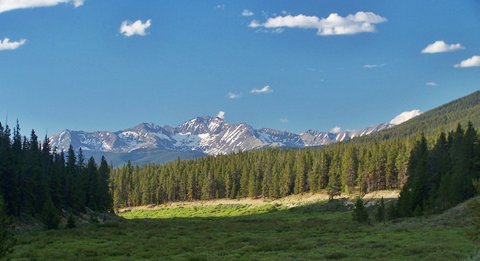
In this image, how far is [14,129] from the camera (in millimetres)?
102188

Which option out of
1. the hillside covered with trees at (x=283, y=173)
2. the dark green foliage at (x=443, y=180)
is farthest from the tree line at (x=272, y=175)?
the dark green foliage at (x=443, y=180)

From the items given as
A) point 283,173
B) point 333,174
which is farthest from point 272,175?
point 333,174

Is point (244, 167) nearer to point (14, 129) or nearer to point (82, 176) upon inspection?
point (82, 176)

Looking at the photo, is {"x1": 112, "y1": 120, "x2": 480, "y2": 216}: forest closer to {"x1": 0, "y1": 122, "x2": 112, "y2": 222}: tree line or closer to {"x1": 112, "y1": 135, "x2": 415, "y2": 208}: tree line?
{"x1": 112, "y1": 135, "x2": 415, "y2": 208}: tree line

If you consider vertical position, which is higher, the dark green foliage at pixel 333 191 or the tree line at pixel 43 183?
the tree line at pixel 43 183

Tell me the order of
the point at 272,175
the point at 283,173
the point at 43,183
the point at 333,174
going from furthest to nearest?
the point at 272,175 < the point at 283,173 < the point at 333,174 < the point at 43,183

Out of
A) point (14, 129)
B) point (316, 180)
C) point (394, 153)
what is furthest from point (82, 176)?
point (394, 153)

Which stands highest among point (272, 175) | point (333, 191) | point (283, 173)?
point (283, 173)

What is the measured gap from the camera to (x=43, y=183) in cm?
8350

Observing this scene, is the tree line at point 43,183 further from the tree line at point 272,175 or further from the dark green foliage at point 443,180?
the tree line at point 272,175

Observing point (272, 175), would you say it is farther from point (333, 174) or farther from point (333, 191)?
point (333, 191)

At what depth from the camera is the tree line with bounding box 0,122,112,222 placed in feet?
255

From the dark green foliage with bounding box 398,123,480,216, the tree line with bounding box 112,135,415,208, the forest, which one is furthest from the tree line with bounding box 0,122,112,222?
the tree line with bounding box 112,135,415,208

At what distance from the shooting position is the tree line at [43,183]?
255 feet
